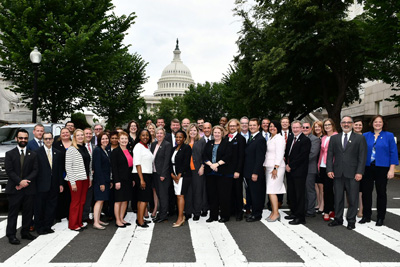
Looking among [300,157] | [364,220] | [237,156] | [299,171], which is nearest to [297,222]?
[299,171]

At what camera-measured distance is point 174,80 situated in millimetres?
162625

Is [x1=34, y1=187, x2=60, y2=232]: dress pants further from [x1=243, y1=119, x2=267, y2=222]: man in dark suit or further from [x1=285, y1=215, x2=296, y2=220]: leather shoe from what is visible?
[x1=285, y1=215, x2=296, y2=220]: leather shoe

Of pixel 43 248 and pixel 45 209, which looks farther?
pixel 45 209

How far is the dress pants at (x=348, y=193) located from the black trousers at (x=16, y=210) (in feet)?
19.7

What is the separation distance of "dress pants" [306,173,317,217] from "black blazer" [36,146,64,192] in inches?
213

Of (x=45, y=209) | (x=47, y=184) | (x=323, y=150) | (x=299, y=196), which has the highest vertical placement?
(x=323, y=150)

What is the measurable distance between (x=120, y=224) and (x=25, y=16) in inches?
497

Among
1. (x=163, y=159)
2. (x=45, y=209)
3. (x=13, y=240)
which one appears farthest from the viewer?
(x=163, y=159)

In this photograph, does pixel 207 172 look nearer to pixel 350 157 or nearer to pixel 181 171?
pixel 181 171

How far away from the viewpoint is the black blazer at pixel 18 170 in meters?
6.34

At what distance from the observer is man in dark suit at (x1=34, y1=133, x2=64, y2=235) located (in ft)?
22.5

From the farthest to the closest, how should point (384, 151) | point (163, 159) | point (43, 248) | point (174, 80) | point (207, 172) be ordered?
point (174, 80), point (207, 172), point (163, 159), point (384, 151), point (43, 248)

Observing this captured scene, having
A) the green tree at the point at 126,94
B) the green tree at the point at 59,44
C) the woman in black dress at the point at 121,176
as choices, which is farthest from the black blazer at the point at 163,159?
the green tree at the point at 126,94

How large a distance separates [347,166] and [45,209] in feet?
19.9
